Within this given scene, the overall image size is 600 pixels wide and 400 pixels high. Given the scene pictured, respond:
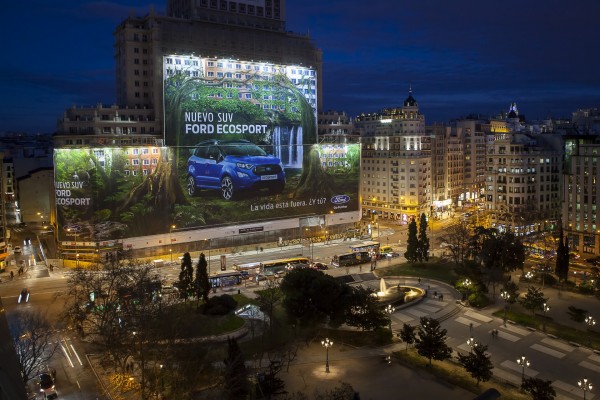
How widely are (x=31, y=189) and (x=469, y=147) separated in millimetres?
83909

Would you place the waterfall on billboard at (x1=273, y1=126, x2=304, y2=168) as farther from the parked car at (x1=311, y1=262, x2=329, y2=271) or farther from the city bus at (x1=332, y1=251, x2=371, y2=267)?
the parked car at (x1=311, y1=262, x2=329, y2=271)

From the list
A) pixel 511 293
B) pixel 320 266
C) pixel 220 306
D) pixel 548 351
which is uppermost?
pixel 220 306

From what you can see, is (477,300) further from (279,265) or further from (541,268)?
(279,265)

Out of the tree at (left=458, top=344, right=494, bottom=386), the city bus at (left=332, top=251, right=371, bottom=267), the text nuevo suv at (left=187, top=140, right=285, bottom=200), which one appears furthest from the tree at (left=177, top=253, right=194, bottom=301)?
the text nuevo suv at (left=187, top=140, right=285, bottom=200)

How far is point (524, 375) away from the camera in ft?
103

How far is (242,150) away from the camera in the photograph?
70688 millimetres

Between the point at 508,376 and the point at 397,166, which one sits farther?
the point at 397,166

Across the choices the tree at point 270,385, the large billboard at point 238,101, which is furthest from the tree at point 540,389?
the large billboard at point 238,101

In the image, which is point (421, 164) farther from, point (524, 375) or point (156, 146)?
point (524, 375)

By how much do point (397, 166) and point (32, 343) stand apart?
248 feet

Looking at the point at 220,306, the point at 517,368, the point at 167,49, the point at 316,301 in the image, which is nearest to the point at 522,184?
the point at 517,368

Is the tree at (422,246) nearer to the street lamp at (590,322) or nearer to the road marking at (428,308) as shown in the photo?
the road marking at (428,308)

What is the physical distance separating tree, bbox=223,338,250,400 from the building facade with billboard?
127 feet

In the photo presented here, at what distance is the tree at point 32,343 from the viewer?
26.1 m
